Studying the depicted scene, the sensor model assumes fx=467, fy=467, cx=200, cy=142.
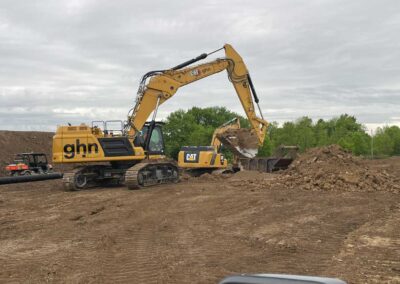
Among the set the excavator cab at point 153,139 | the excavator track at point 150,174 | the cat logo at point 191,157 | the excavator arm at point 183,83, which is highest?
the excavator arm at point 183,83

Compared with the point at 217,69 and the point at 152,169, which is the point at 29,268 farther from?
the point at 217,69

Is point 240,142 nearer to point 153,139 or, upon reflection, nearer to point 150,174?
point 153,139

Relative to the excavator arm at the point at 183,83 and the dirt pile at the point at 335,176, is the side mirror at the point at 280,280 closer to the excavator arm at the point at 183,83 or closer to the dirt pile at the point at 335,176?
the dirt pile at the point at 335,176

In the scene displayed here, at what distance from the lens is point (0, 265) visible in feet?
24.1

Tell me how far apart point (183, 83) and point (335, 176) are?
813 cm

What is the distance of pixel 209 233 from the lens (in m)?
9.14

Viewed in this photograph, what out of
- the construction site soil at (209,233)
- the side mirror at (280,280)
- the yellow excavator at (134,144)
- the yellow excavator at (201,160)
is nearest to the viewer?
the side mirror at (280,280)

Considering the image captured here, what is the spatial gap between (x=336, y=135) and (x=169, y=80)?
68.8 metres

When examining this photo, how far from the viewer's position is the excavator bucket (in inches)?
1031

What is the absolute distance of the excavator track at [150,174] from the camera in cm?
1741

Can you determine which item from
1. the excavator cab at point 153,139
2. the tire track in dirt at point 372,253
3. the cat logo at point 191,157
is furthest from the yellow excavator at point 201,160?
the tire track in dirt at point 372,253

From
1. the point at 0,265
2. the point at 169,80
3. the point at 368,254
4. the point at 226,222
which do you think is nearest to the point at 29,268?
the point at 0,265

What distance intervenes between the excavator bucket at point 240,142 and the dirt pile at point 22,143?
2180cm

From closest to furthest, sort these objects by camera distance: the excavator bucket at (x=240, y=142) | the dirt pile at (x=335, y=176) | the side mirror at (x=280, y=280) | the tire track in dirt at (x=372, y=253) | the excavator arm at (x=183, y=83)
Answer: the side mirror at (x=280, y=280) → the tire track in dirt at (x=372, y=253) → the dirt pile at (x=335, y=176) → the excavator arm at (x=183, y=83) → the excavator bucket at (x=240, y=142)
